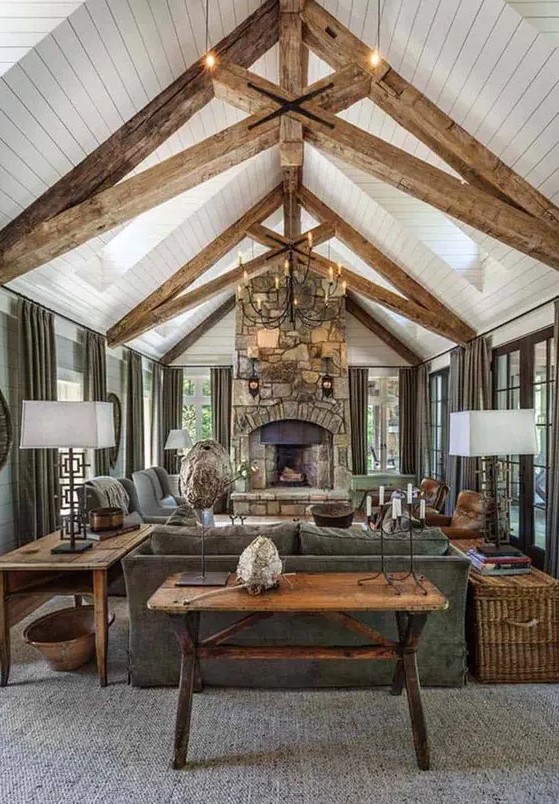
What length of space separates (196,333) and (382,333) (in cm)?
339

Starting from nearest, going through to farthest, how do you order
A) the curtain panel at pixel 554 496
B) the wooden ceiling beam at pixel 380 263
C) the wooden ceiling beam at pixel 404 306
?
the curtain panel at pixel 554 496
the wooden ceiling beam at pixel 380 263
the wooden ceiling beam at pixel 404 306

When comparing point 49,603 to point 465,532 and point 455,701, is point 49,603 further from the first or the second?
point 465,532

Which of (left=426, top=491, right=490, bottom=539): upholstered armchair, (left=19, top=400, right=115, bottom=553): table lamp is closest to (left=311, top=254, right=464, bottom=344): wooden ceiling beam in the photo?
(left=426, top=491, right=490, bottom=539): upholstered armchair

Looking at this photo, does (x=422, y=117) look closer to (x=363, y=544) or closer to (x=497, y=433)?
(x=497, y=433)

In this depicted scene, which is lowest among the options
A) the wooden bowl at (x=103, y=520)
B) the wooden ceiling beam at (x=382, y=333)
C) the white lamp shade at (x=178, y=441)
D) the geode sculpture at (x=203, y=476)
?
the wooden bowl at (x=103, y=520)

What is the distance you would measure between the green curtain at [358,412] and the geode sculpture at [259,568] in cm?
625

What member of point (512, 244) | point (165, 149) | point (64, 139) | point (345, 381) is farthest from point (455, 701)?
point (345, 381)

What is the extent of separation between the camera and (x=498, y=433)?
9.13ft

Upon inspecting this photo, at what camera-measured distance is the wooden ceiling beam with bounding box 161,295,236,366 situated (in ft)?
27.3

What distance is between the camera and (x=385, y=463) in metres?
8.49

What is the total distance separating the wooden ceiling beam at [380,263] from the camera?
18.3 feet

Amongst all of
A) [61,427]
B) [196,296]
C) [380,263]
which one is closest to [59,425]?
[61,427]

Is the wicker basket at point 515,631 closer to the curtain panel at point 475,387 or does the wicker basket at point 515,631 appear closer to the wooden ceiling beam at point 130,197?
the curtain panel at point 475,387

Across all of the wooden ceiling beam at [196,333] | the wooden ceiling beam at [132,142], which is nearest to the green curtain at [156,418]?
the wooden ceiling beam at [196,333]
